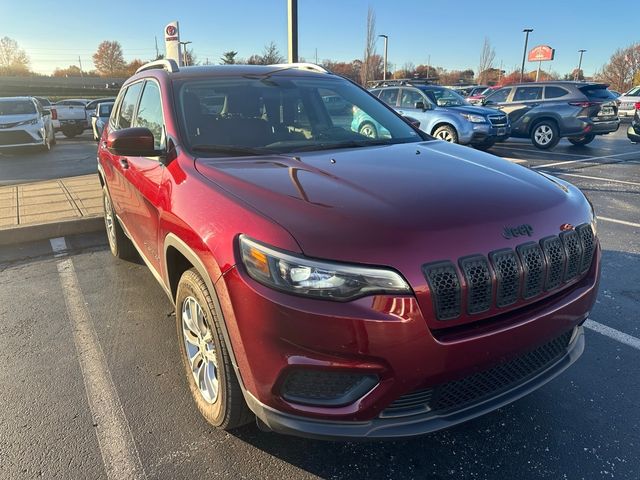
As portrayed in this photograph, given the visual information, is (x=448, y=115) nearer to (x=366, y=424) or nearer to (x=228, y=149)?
(x=228, y=149)

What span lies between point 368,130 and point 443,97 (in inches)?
419

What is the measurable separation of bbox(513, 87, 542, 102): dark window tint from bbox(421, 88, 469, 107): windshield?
2.33 m

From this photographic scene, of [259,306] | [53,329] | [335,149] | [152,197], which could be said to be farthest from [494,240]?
[53,329]

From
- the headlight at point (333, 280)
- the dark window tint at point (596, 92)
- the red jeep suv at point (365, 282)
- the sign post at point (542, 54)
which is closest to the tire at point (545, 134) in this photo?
the dark window tint at point (596, 92)

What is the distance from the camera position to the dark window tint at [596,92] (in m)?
13.3

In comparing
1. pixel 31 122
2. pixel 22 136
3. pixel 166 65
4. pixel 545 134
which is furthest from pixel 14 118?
pixel 545 134

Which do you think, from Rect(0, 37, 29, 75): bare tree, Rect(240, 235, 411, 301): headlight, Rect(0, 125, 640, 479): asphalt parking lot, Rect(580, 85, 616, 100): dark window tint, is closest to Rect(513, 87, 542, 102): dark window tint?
Rect(580, 85, 616, 100): dark window tint

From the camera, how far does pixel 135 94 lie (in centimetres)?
402

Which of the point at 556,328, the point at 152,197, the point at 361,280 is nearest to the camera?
the point at 361,280

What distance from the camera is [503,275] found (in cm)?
→ 189

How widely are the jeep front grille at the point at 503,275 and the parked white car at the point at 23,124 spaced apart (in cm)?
1594

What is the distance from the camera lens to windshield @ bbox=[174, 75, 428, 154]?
2947mm

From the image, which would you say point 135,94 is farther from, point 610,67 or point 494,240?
point 610,67

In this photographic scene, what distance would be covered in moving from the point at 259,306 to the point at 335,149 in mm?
1463
